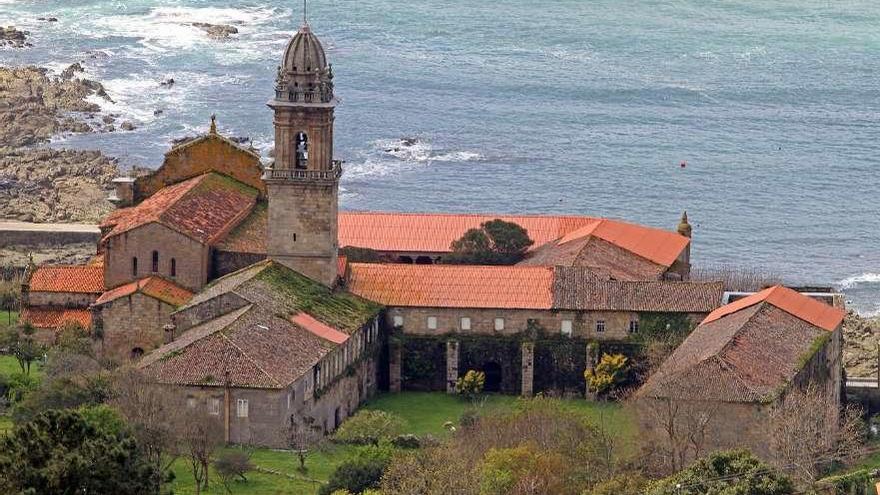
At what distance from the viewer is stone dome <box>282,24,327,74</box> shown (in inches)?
4926

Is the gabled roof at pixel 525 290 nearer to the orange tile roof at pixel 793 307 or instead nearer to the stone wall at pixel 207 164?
the orange tile roof at pixel 793 307

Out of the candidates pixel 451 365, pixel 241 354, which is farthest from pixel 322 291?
pixel 241 354

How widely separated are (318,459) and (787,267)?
51.2m

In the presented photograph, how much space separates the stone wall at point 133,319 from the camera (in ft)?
406

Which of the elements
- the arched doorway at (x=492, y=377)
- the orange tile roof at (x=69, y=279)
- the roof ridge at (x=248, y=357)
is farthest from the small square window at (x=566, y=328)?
the orange tile roof at (x=69, y=279)

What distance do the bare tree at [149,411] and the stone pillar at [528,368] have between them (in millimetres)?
18411

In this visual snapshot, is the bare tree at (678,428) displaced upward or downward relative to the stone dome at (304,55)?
downward

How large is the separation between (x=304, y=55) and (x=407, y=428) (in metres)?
16.9

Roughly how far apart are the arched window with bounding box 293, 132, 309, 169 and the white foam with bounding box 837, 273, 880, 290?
124 feet

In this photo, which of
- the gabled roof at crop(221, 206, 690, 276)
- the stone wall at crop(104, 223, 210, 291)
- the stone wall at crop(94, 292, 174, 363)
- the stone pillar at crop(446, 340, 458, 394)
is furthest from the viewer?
the gabled roof at crop(221, 206, 690, 276)

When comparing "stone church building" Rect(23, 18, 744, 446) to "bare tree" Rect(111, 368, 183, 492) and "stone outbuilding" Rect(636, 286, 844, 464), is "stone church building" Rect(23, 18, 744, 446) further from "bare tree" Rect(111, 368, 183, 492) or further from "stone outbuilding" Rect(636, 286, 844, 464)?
"bare tree" Rect(111, 368, 183, 492)

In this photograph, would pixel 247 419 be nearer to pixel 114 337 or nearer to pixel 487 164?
pixel 114 337

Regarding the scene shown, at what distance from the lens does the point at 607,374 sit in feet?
409

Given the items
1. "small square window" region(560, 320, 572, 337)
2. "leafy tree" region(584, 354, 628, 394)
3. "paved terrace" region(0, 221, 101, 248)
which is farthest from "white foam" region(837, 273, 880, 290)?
"paved terrace" region(0, 221, 101, 248)
